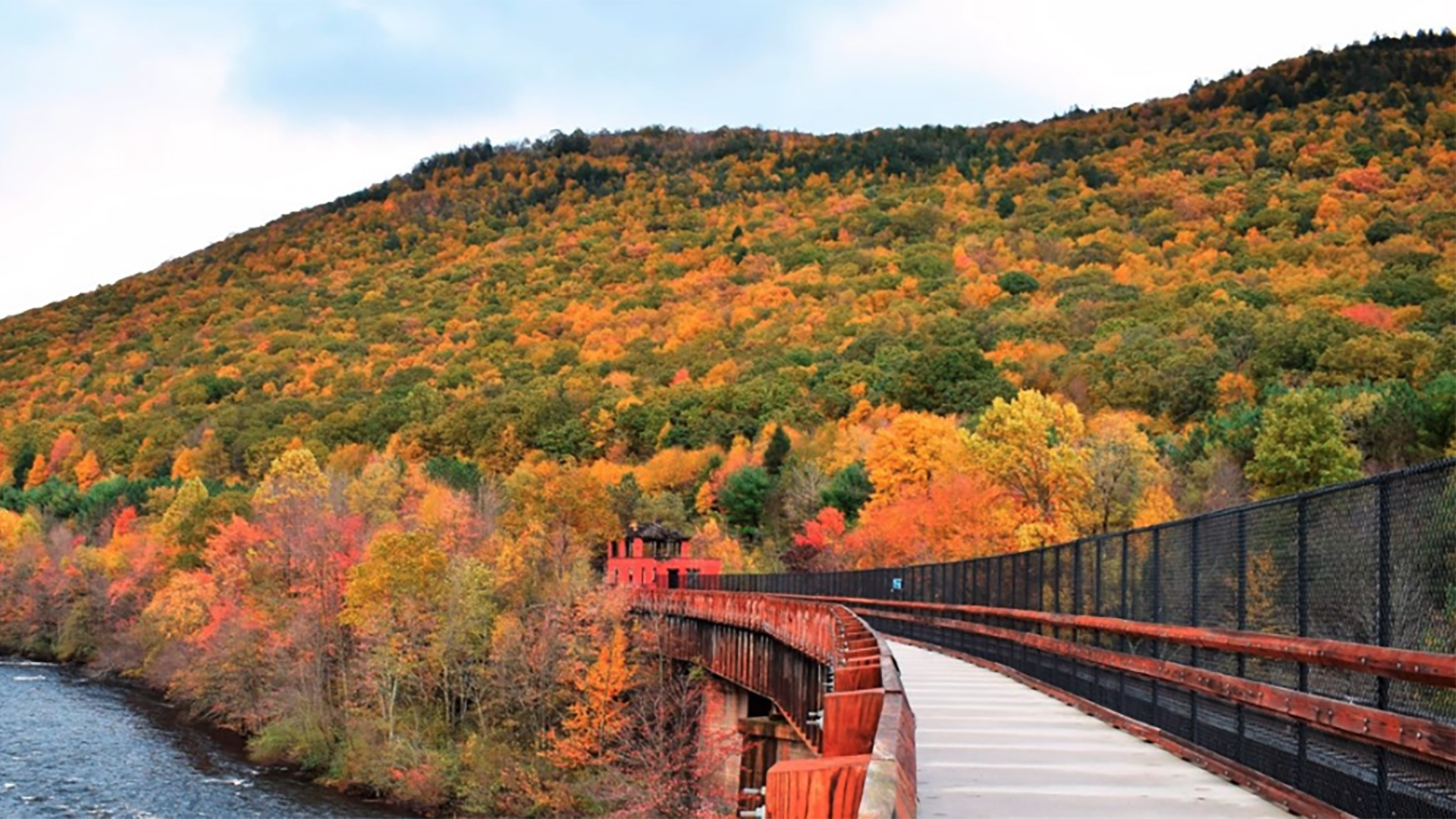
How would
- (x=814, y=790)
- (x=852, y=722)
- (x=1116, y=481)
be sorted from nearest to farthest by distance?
(x=814, y=790)
(x=852, y=722)
(x=1116, y=481)

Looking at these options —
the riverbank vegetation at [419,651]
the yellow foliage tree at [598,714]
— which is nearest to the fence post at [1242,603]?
the riverbank vegetation at [419,651]

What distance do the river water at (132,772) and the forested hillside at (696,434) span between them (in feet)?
8.59

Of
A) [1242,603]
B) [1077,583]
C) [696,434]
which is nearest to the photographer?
[1242,603]

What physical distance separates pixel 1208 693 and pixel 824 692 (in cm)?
435

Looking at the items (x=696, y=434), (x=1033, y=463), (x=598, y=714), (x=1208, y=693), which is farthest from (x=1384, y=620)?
(x=696, y=434)

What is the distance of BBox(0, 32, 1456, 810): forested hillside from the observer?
5684 cm

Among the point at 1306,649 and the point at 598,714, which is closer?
the point at 1306,649

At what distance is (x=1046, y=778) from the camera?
10.2 meters

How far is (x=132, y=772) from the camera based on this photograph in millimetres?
42438

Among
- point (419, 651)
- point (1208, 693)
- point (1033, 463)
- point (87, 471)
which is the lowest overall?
point (419, 651)

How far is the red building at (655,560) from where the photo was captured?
76.9 m

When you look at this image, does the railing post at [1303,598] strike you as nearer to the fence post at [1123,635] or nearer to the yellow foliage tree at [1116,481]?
the fence post at [1123,635]

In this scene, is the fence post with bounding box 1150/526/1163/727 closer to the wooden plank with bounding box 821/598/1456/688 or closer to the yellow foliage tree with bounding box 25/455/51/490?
the wooden plank with bounding box 821/598/1456/688

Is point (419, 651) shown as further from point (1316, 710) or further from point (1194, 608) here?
point (1316, 710)
